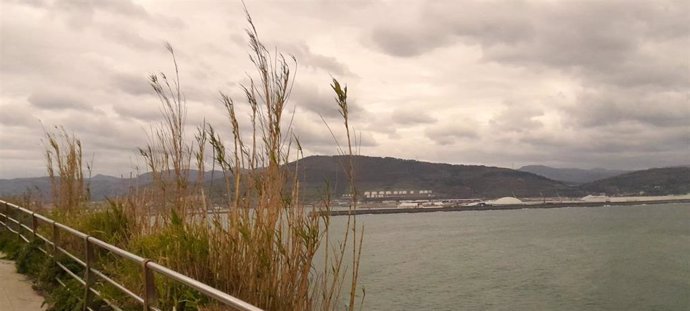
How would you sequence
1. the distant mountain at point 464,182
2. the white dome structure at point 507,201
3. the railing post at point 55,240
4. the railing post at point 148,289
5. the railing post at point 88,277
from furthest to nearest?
the white dome structure at point 507,201, the distant mountain at point 464,182, the railing post at point 55,240, the railing post at point 88,277, the railing post at point 148,289

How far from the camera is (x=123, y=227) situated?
721 cm

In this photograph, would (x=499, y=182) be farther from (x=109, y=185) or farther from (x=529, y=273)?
(x=109, y=185)

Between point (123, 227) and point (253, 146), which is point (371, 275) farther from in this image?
point (253, 146)

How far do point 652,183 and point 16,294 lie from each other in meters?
171

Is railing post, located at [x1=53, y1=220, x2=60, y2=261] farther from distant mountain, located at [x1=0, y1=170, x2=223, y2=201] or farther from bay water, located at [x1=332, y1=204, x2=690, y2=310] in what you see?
bay water, located at [x1=332, y1=204, x2=690, y2=310]

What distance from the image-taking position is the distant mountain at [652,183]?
6132 inches

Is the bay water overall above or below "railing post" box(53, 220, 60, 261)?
below

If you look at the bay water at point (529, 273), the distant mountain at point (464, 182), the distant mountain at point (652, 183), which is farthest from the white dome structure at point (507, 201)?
the bay water at point (529, 273)

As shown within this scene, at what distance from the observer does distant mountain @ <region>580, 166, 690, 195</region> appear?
155750 millimetres

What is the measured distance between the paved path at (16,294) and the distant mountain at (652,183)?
16736cm

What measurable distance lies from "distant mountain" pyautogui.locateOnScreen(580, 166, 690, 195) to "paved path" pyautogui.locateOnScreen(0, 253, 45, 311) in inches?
6589

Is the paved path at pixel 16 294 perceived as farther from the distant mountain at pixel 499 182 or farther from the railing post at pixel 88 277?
the distant mountain at pixel 499 182

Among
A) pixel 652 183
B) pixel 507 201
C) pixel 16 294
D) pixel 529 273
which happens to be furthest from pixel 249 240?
pixel 652 183

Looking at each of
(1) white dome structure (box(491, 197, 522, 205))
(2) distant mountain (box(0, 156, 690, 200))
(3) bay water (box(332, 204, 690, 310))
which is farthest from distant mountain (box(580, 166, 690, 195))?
(3) bay water (box(332, 204, 690, 310))
